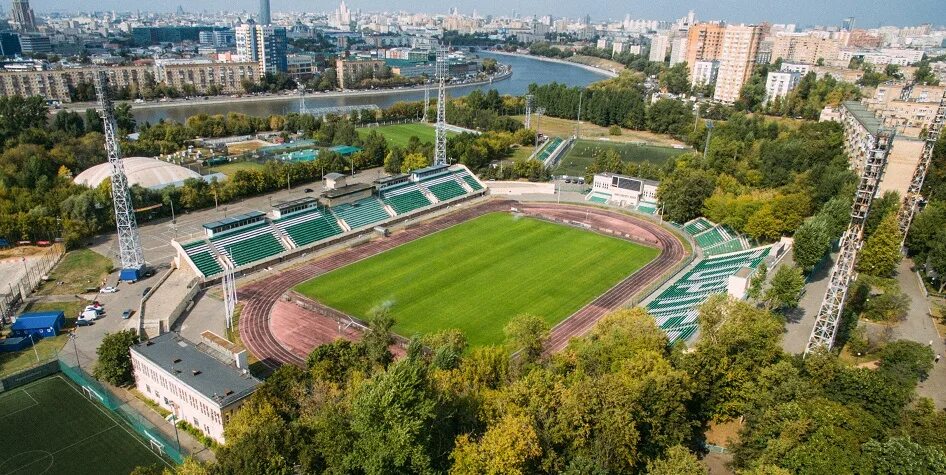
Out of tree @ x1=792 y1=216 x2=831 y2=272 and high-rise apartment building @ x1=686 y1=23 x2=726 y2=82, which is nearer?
tree @ x1=792 y1=216 x2=831 y2=272

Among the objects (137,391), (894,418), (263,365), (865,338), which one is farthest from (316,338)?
(865,338)

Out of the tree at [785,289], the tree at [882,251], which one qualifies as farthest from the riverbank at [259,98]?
the tree at [882,251]

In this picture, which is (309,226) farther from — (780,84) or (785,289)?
(780,84)

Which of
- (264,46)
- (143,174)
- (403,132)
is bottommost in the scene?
(403,132)

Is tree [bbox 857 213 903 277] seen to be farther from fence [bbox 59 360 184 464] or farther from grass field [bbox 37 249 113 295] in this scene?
grass field [bbox 37 249 113 295]

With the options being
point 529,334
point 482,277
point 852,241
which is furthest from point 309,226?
point 852,241

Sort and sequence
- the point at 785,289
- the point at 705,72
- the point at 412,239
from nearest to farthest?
the point at 785,289 < the point at 412,239 < the point at 705,72

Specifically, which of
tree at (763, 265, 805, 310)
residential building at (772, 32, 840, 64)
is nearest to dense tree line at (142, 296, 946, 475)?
tree at (763, 265, 805, 310)

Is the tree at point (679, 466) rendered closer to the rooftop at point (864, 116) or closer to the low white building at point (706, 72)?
the rooftop at point (864, 116)
